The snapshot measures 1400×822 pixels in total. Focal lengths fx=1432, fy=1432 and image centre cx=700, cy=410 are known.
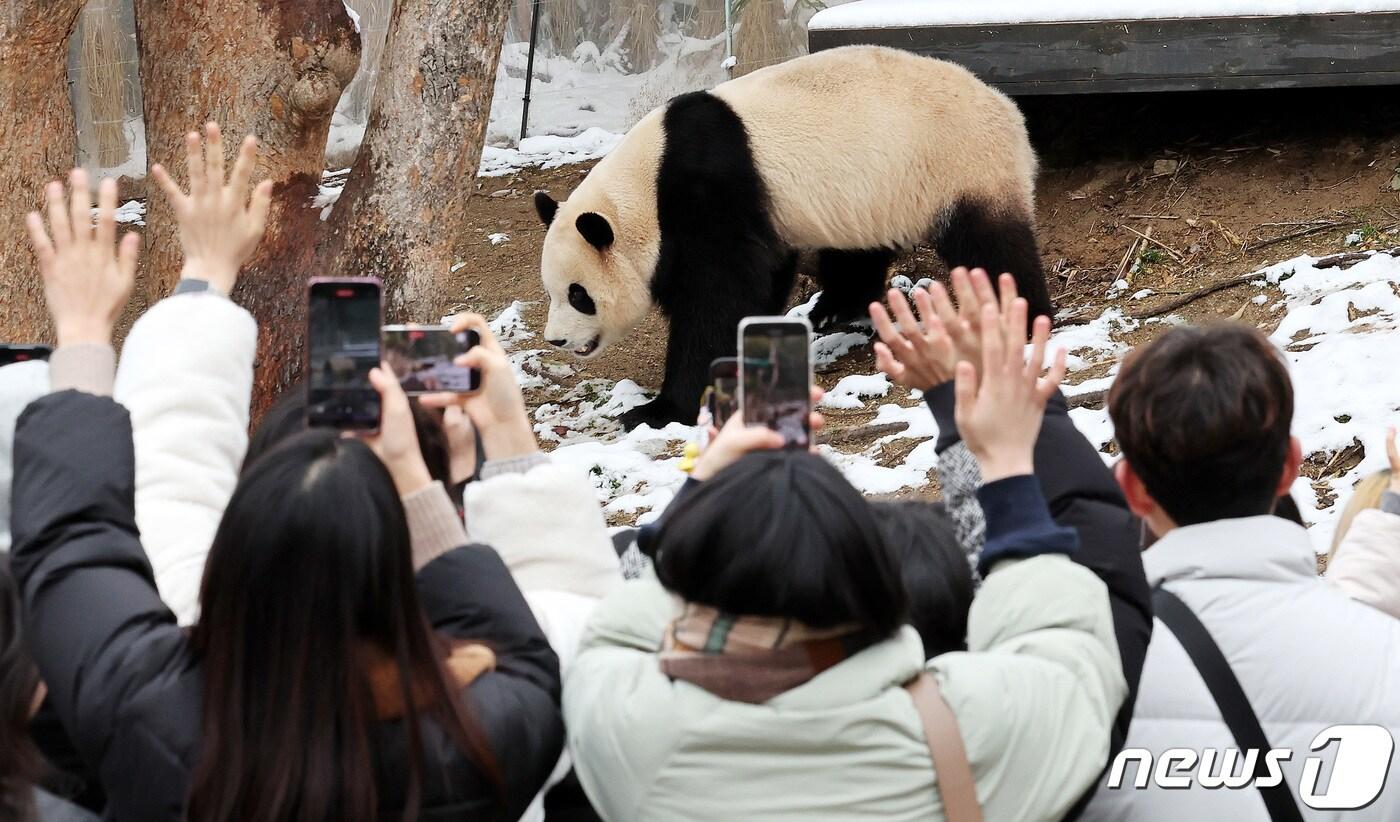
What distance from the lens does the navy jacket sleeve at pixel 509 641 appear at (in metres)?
1.64

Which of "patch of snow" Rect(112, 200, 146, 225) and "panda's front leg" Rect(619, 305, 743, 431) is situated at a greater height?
"patch of snow" Rect(112, 200, 146, 225)

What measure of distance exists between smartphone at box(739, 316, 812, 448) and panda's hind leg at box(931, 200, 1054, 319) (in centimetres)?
499

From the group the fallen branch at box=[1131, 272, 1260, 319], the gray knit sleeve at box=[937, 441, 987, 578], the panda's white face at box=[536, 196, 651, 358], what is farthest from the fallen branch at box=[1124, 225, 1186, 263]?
the gray knit sleeve at box=[937, 441, 987, 578]

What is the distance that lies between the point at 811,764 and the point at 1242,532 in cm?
71

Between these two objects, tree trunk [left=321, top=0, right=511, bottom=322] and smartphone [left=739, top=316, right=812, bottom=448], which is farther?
tree trunk [left=321, top=0, right=511, bottom=322]

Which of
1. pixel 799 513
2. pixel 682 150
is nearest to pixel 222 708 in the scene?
pixel 799 513

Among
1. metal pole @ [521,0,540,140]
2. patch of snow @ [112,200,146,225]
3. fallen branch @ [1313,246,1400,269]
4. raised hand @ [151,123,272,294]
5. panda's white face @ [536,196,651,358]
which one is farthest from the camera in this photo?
metal pole @ [521,0,540,140]

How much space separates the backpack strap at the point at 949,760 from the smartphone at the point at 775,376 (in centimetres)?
39

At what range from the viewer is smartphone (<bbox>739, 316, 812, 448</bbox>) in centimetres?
176

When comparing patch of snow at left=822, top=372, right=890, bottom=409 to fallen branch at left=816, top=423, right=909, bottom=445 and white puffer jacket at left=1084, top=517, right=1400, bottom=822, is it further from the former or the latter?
white puffer jacket at left=1084, top=517, right=1400, bottom=822

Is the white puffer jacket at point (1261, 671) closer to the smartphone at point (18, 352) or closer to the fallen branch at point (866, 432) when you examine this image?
the smartphone at point (18, 352)

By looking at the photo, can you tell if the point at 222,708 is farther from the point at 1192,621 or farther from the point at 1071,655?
the point at 1192,621

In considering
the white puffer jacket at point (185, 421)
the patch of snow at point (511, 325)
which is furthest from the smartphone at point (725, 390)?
the patch of snow at point (511, 325)

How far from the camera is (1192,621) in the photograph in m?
1.86
